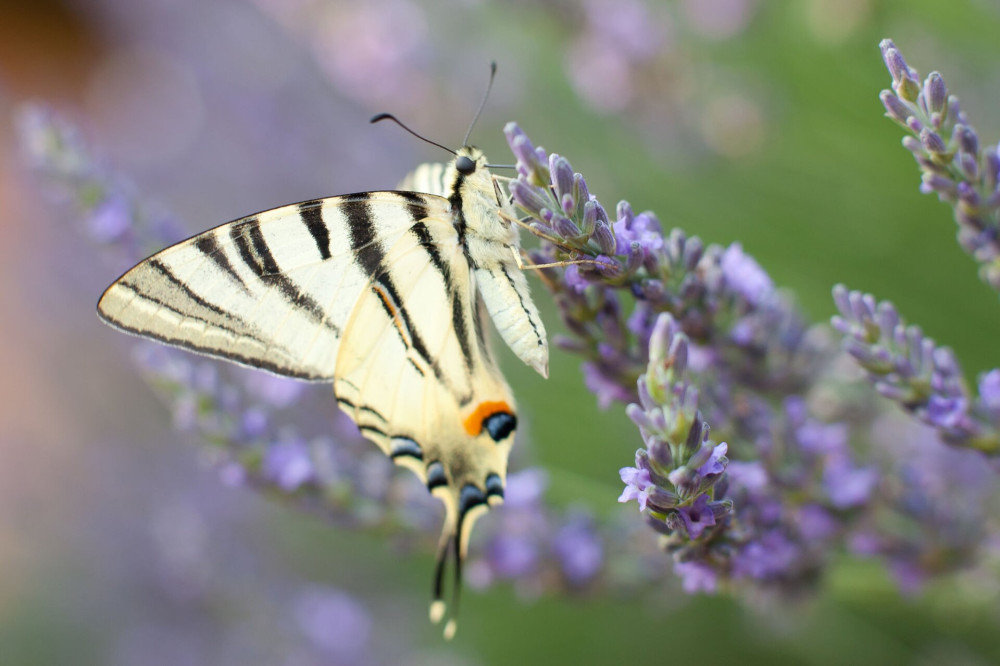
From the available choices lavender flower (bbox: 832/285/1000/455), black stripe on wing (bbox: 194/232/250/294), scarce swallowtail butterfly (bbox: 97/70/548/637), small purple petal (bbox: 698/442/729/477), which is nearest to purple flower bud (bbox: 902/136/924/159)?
lavender flower (bbox: 832/285/1000/455)

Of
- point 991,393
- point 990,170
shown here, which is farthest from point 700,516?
point 990,170

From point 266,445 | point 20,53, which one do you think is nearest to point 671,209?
point 266,445

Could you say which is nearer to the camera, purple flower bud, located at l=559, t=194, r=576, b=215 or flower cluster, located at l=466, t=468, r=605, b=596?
purple flower bud, located at l=559, t=194, r=576, b=215

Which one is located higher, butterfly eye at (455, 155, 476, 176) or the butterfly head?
butterfly eye at (455, 155, 476, 176)

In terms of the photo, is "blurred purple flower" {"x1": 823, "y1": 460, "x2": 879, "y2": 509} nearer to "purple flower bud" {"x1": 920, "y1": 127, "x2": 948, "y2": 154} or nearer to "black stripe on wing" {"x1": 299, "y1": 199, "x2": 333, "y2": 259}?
"purple flower bud" {"x1": 920, "y1": 127, "x2": 948, "y2": 154}

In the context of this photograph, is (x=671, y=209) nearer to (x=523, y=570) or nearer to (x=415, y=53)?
(x=415, y=53)

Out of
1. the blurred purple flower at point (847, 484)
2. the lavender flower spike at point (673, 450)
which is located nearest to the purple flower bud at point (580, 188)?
the lavender flower spike at point (673, 450)

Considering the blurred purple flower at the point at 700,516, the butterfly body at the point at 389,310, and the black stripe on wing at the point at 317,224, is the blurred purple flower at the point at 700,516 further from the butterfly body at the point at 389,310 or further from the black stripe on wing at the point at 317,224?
the black stripe on wing at the point at 317,224
